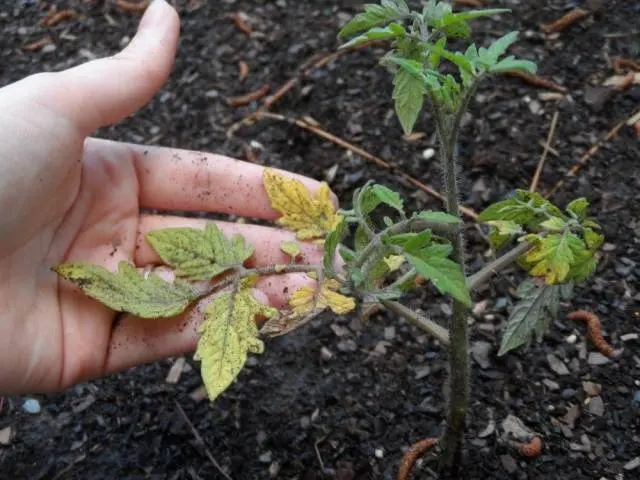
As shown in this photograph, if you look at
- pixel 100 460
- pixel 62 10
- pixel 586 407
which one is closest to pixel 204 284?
pixel 100 460

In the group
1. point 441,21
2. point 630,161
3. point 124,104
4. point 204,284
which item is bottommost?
point 630,161

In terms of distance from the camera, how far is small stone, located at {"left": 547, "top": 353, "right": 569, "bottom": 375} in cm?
170

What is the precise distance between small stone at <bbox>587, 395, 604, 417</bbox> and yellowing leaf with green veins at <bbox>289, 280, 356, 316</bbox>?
2.23 feet

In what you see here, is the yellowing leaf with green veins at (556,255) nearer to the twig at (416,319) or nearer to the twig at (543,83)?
the twig at (416,319)

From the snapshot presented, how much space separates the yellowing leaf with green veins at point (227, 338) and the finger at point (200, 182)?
401 mm

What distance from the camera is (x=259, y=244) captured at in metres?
1.66

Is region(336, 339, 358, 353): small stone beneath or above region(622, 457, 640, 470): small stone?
above

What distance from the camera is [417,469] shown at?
162 cm

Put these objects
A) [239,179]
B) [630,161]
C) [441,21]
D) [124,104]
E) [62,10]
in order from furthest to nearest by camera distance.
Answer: [62,10] → [630,161] → [239,179] → [124,104] → [441,21]

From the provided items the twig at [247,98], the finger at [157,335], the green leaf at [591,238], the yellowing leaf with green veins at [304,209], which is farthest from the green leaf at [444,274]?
the twig at [247,98]

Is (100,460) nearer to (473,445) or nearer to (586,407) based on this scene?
(473,445)

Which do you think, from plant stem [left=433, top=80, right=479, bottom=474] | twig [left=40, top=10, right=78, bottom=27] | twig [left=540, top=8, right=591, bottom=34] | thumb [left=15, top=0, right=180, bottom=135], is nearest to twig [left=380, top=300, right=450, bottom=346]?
plant stem [left=433, top=80, right=479, bottom=474]

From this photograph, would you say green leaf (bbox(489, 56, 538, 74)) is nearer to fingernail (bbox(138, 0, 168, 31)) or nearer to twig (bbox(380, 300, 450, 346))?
twig (bbox(380, 300, 450, 346))

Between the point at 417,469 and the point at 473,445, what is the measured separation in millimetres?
128
